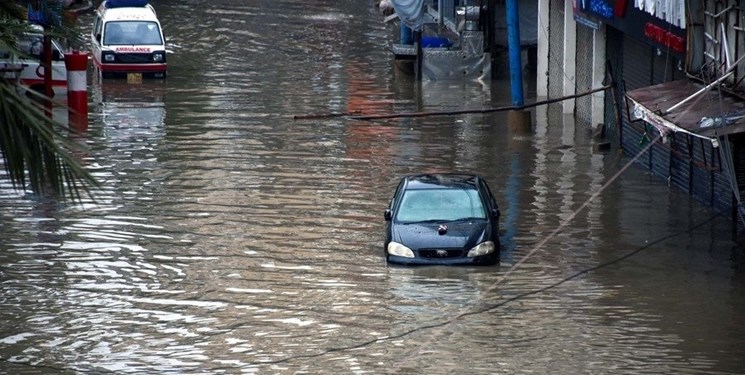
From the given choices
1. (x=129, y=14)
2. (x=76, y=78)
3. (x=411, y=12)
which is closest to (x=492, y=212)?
(x=76, y=78)

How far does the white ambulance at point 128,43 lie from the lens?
37031 millimetres

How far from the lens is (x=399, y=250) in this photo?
17703 millimetres

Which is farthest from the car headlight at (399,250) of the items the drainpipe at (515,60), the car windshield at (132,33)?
the car windshield at (132,33)

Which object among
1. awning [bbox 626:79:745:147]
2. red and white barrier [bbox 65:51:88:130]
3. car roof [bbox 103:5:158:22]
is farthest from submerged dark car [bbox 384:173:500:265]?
car roof [bbox 103:5:158:22]

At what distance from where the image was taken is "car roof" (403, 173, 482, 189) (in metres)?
19.0

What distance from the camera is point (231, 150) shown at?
2675 centimetres

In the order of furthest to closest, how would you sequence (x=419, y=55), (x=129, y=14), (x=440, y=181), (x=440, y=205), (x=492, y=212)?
(x=129, y=14) → (x=419, y=55) → (x=440, y=181) → (x=440, y=205) → (x=492, y=212)

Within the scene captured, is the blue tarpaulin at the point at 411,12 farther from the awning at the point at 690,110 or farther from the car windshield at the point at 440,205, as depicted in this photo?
the car windshield at the point at 440,205

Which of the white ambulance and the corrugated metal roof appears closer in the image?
the corrugated metal roof

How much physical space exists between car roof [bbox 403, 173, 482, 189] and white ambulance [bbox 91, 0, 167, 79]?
19093mm

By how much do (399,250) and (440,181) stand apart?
1855 mm

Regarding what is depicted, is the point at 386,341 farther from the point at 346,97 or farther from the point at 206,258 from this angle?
the point at 346,97

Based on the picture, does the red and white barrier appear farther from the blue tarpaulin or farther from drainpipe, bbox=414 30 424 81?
the blue tarpaulin

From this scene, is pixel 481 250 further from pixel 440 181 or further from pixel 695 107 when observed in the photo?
pixel 695 107
